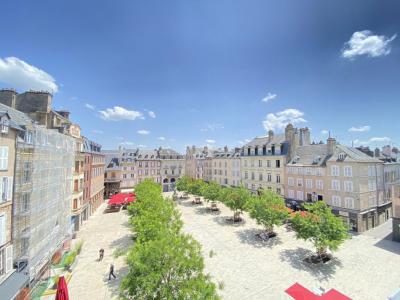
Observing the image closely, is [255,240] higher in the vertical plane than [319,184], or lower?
lower

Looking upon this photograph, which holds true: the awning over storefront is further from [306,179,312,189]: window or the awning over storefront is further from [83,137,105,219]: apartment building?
[306,179,312,189]: window

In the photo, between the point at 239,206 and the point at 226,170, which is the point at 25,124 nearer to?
the point at 239,206

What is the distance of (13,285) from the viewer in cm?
1281

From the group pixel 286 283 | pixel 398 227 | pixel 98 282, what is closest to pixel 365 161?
pixel 398 227

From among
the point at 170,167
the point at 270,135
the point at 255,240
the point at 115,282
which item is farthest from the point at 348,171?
the point at 170,167

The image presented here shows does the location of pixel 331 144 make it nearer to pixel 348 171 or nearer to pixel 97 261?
pixel 348 171

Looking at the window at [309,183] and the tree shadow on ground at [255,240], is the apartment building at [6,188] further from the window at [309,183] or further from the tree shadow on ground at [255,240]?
the window at [309,183]

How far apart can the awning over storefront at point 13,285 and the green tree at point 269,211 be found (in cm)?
2303

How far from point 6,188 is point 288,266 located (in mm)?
24143

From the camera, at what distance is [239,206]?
1270 inches

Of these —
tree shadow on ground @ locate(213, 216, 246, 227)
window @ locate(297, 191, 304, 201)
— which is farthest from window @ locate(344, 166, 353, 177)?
tree shadow on ground @ locate(213, 216, 246, 227)

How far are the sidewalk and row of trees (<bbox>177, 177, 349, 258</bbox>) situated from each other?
1668 cm

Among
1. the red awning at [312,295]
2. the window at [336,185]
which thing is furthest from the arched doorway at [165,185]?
the red awning at [312,295]

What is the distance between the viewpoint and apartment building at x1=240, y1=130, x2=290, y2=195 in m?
41.6
